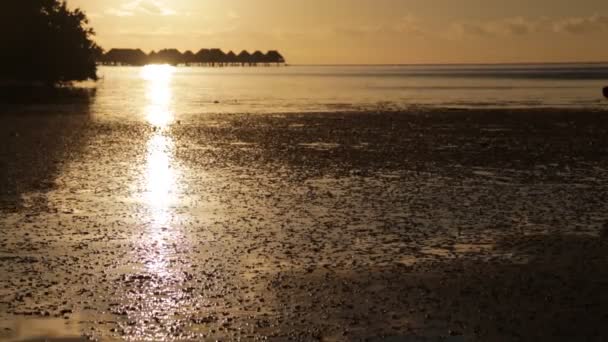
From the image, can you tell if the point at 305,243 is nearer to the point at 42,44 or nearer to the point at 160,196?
the point at 160,196

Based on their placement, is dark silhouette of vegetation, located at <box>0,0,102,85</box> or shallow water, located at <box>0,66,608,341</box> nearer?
shallow water, located at <box>0,66,608,341</box>

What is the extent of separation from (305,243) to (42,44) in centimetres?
6721

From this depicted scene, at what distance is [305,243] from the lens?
43.2ft

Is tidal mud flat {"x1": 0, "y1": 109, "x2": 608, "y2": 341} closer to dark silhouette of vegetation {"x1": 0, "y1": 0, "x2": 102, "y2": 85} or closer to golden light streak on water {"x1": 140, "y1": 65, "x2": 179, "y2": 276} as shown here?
golden light streak on water {"x1": 140, "y1": 65, "x2": 179, "y2": 276}

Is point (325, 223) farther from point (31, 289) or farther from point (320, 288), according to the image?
point (31, 289)

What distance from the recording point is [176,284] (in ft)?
34.7

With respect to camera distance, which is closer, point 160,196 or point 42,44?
point 160,196

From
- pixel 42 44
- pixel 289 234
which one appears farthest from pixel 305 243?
pixel 42 44

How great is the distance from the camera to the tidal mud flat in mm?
8953

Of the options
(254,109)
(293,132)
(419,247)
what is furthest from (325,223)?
(254,109)

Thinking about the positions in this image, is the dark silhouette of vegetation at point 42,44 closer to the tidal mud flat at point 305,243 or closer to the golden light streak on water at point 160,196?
the golden light streak on water at point 160,196

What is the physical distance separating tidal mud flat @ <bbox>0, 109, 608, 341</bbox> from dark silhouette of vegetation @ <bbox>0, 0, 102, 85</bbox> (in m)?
47.9

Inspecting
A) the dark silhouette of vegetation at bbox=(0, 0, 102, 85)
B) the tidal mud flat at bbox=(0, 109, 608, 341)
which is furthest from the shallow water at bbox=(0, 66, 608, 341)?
the dark silhouette of vegetation at bbox=(0, 0, 102, 85)

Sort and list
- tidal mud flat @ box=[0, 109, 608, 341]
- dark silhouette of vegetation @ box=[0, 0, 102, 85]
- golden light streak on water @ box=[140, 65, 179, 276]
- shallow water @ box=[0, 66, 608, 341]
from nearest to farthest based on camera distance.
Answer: tidal mud flat @ box=[0, 109, 608, 341] < shallow water @ box=[0, 66, 608, 341] < golden light streak on water @ box=[140, 65, 179, 276] < dark silhouette of vegetation @ box=[0, 0, 102, 85]
